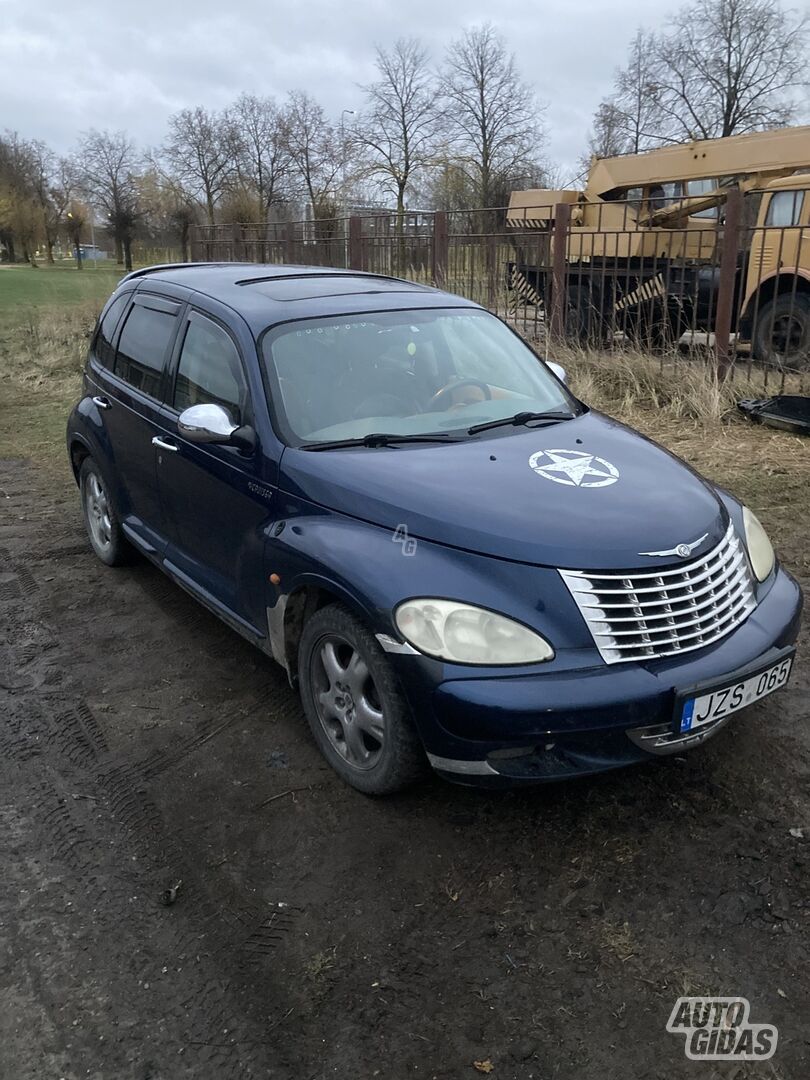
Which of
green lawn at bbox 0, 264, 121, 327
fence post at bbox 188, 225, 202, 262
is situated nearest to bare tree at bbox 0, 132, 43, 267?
green lawn at bbox 0, 264, 121, 327

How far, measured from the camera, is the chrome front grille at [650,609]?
2648 millimetres

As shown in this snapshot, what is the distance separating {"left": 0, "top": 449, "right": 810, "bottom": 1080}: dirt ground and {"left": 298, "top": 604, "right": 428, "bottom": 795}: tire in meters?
0.15

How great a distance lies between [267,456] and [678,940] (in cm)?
219

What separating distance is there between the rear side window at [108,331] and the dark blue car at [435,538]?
639 millimetres

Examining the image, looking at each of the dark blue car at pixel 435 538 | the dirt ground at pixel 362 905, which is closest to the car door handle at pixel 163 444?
the dark blue car at pixel 435 538

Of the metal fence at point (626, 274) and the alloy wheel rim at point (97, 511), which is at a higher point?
the metal fence at point (626, 274)

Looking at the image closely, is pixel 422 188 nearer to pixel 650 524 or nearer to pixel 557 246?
pixel 557 246

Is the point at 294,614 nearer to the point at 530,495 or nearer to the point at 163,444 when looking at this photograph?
the point at 530,495

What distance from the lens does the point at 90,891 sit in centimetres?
269

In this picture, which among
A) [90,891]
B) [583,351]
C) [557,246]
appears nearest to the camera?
[90,891]

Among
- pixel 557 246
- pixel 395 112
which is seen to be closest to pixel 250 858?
pixel 557 246

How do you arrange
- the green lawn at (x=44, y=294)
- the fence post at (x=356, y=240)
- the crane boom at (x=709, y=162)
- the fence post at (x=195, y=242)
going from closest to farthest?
the crane boom at (x=709, y=162), the fence post at (x=356, y=240), the fence post at (x=195, y=242), the green lawn at (x=44, y=294)

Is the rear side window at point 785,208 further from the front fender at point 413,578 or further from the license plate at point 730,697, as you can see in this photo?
the front fender at point 413,578

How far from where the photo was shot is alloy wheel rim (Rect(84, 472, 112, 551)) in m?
5.25
